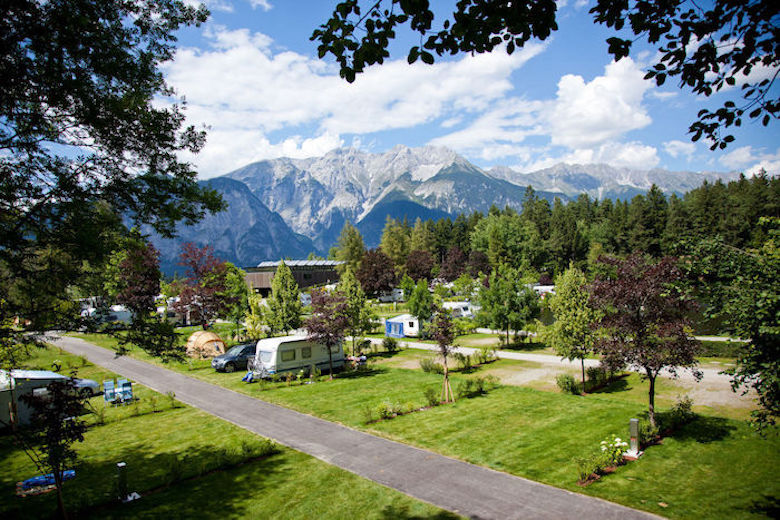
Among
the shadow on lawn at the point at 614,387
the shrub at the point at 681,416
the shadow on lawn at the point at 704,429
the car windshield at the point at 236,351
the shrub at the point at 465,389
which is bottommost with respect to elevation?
the shadow on lawn at the point at 614,387

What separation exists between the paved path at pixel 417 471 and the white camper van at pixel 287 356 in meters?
3.25

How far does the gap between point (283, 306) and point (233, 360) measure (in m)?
6.85

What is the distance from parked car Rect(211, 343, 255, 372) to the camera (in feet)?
82.2

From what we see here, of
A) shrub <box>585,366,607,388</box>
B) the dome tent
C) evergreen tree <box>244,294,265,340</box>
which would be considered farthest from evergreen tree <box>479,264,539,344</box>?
the dome tent

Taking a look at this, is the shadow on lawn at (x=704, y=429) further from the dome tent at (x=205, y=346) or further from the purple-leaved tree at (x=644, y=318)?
the dome tent at (x=205, y=346)

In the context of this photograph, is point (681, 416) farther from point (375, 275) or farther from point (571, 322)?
point (375, 275)

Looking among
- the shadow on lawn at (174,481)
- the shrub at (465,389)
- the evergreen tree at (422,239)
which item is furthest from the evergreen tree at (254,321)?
the evergreen tree at (422,239)

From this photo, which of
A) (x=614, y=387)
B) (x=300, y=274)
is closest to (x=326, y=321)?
(x=614, y=387)

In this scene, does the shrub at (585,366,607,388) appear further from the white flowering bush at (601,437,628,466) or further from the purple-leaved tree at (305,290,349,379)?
the purple-leaved tree at (305,290,349,379)

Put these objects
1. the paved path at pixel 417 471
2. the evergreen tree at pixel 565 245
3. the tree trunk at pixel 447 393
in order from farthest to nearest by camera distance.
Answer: the evergreen tree at pixel 565 245, the tree trunk at pixel 447 393, the paved path at pixel 417 471

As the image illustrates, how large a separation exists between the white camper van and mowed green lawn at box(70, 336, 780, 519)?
158 cm

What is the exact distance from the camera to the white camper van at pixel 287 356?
2241 cm

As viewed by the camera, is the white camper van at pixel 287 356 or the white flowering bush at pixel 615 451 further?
the white camper van at pixel 287 356

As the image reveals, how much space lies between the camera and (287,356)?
2289 cm
